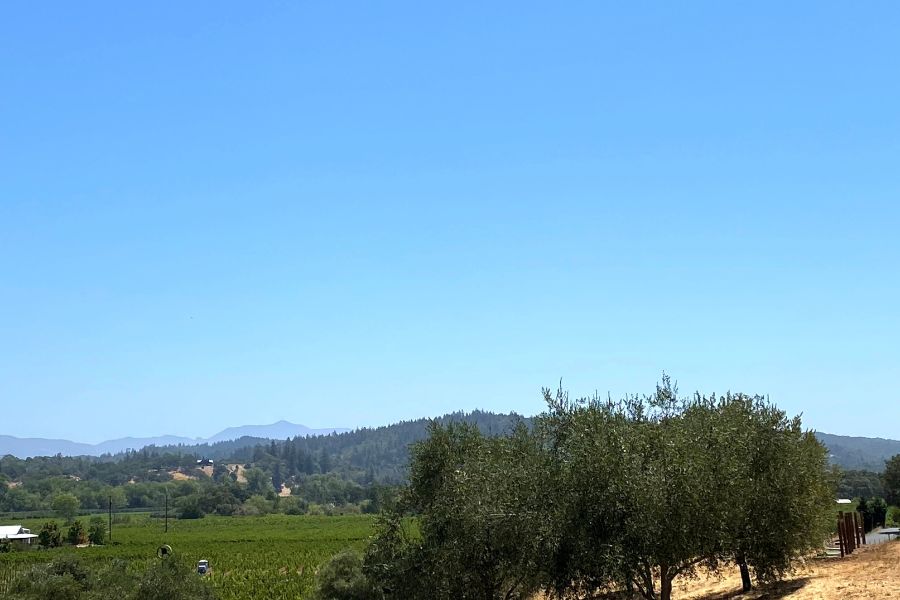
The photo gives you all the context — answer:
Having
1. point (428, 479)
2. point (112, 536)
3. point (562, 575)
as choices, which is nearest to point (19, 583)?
point (428, 479)

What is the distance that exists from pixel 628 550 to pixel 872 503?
48.9 meters

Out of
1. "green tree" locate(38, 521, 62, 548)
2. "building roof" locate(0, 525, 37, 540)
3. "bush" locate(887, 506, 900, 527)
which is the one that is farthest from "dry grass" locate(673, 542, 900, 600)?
"building roof" locate(0, 525, 37, 540)

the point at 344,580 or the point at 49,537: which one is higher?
the point at 344,580

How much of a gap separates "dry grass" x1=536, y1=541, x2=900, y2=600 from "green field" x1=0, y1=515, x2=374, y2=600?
3173cm

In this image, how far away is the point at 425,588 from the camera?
36.2 meters

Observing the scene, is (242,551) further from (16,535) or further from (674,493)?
(674,493)

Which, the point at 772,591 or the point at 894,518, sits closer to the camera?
the point at 772,591

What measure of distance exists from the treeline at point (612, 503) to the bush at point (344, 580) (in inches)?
271

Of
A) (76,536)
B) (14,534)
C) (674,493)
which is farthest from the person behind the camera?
(14,534)

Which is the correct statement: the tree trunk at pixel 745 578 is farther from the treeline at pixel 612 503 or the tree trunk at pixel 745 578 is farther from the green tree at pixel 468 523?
the green tree at pixel 468 523

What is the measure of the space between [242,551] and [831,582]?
319ft

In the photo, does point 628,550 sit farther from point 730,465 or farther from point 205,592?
point 205,592

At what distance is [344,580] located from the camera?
158 ft

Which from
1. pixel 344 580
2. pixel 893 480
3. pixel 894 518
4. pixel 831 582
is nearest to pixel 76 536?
pixel 344 580
